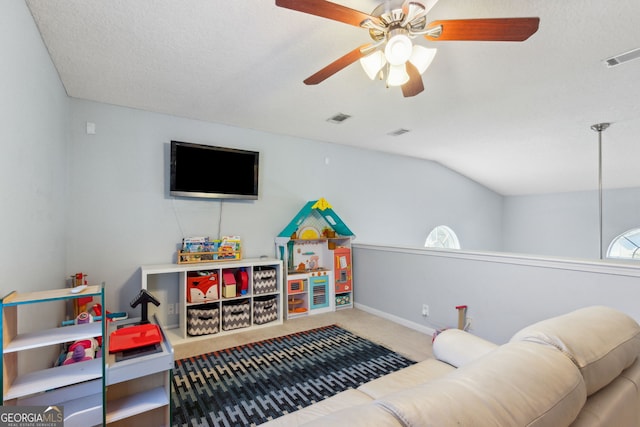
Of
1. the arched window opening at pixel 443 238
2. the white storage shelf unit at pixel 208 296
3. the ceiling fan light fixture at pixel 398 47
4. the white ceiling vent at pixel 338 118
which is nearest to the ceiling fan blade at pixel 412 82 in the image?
the ceiling fan light fixture at pixel 398 47

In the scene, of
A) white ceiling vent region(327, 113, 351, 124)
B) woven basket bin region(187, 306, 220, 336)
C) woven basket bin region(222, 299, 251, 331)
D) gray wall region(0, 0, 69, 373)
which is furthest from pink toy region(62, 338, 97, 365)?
white ceiling vent region(327, 113, 351, 124)

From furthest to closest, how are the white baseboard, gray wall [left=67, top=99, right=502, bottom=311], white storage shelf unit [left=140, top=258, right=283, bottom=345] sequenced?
the white baseboard < white storage shelf unit [left=140, top=258, right=283, bottom=345] < gray wall [left=67, top=99, right=502, bottom=311]

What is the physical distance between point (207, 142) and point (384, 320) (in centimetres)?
311

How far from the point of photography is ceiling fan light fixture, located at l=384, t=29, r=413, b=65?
1574 millimetres

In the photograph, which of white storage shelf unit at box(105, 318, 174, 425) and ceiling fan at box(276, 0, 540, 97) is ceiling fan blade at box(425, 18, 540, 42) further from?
white storage shelf unit at box(105, 318, 174, 425)

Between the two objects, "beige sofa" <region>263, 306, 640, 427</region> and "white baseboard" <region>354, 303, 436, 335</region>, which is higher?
"beige sofa" <region>263, 306, 640, 427</region>

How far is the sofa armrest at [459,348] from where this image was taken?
159 cm

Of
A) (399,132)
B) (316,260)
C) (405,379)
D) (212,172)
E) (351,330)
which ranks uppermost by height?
(399,132)

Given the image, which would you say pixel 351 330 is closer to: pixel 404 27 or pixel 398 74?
pixel 398 74

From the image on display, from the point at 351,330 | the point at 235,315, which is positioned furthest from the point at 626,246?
the point at 235,315

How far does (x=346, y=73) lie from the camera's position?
257cm

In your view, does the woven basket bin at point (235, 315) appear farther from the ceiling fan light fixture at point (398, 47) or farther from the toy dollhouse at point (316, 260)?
the ceiling fan light fixture at point (398, 47)

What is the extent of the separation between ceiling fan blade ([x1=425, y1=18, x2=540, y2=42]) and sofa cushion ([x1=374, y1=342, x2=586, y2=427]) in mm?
1398

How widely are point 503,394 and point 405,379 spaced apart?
99 cm
